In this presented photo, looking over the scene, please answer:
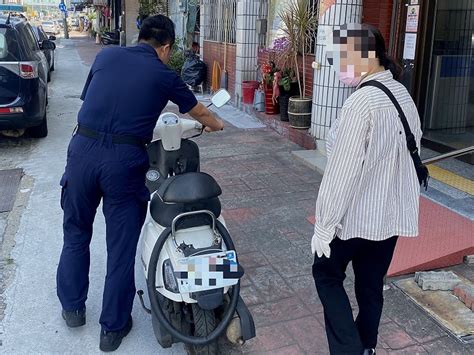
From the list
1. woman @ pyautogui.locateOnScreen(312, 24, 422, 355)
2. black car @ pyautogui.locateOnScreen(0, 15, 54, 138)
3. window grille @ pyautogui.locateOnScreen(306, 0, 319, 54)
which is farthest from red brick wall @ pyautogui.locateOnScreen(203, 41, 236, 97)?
woman @ pyautogui.locateOnScreen(312, 24, 422, 355)

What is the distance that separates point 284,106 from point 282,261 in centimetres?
450

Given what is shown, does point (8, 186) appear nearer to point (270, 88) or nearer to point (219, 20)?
point (270, 88)

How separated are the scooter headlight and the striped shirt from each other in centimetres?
81

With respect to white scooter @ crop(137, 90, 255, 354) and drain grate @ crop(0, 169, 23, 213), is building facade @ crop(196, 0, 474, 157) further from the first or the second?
white scooter @ crop(137, 90, 255, 354)

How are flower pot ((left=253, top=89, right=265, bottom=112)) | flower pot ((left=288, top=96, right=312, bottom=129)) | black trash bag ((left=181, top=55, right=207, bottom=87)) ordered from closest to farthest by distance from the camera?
1. flower pot ((left=288, top=96, right=312, bottom=129))
2. flower pot ((left=253, top=89, right=265, bottom=112))
3. black trash bag ((left=181, top=55, right=207, bottom=87))

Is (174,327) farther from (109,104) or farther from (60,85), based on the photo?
(60,85)

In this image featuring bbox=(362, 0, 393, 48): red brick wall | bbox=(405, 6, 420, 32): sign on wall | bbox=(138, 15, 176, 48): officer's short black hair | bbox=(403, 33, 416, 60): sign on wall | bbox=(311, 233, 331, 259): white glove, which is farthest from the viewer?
bbox=(362, 0, 393, 48): red brick wall

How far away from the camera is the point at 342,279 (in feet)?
8.82

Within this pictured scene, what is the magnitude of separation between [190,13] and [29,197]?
963 cm

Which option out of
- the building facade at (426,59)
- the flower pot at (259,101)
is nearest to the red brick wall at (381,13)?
the building facade at (426,59)

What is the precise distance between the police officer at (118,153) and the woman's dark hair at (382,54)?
3.59 feet

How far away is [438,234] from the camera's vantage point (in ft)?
13.9

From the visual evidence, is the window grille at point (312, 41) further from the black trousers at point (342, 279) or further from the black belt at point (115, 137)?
the black trousers at point (342, 279)

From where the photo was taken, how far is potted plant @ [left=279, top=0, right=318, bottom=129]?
7609mm
